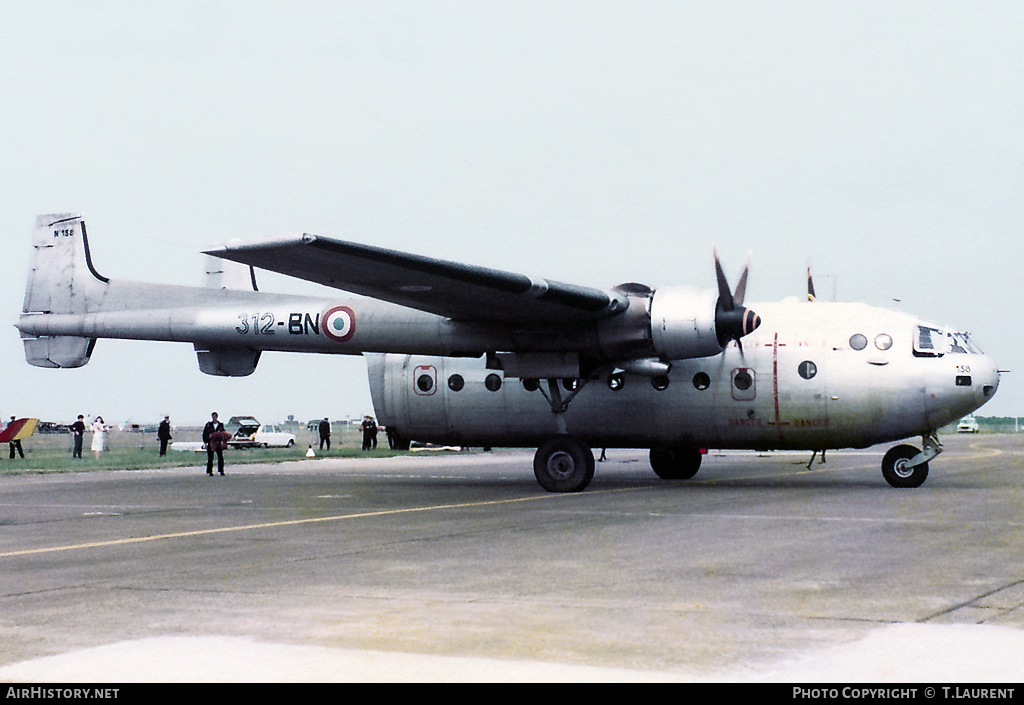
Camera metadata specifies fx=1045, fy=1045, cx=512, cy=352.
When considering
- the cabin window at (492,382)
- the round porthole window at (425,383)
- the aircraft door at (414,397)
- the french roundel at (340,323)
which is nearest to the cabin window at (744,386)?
the cabin window at (492,382)

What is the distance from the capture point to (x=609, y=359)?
2117 centimetres

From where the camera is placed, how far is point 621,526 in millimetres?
14750

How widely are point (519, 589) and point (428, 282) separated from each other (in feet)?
31.2

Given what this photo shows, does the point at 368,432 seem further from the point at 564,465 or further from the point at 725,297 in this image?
the point at 725,297

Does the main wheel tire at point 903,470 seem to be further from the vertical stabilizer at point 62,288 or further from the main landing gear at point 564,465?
the vertical stabilizer at point 62,288

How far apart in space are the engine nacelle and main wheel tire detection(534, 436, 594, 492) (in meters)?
2.69

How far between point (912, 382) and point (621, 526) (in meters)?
9.06

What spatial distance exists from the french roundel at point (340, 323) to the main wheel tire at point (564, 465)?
4668 mm

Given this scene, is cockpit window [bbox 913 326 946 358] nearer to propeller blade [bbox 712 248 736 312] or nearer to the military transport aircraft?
the military transport aircraft

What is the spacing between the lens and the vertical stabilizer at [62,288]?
82.8 ft

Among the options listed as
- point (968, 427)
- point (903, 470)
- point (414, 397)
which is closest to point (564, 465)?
point (414, 397)

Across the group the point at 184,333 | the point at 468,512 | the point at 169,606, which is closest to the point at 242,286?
the point at 184,333

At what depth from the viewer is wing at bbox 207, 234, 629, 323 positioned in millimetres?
15930

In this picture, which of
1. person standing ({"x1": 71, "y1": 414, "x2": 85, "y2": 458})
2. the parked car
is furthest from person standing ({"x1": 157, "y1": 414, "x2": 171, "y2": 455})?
the parked car
